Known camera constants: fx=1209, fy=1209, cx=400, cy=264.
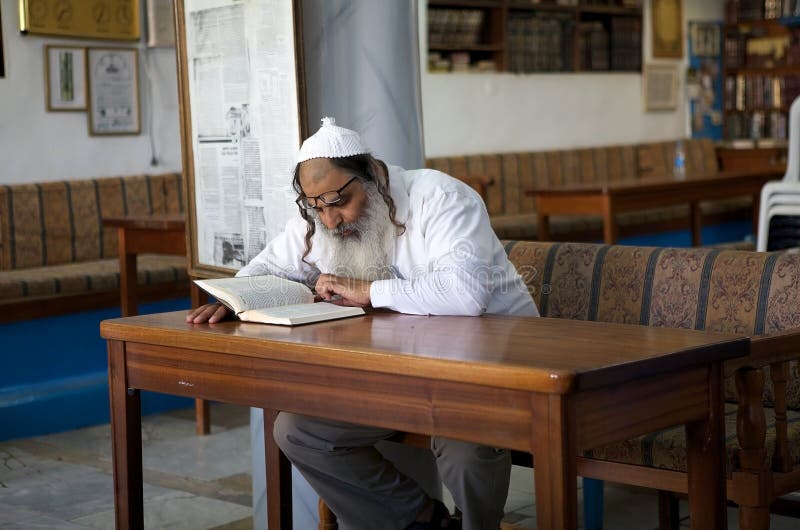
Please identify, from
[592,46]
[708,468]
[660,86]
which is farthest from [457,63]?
[708,468]

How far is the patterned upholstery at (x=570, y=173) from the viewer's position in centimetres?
816

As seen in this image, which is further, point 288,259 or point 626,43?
point 626,43

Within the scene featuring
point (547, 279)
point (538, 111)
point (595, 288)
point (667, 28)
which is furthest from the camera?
point (667, 28)

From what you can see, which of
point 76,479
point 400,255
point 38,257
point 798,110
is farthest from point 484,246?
point 38,257

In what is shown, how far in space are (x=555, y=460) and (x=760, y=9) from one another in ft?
32.8

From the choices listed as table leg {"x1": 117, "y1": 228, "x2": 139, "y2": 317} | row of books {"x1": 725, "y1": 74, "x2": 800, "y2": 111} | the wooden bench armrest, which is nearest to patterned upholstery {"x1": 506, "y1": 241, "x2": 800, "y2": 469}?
the wooden bench armrest

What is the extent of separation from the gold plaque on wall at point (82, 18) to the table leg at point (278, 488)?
12.4ft

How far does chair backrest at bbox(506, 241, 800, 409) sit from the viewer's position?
3.06 metres

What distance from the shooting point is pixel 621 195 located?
22.7ft

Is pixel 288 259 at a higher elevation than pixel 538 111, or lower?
lower

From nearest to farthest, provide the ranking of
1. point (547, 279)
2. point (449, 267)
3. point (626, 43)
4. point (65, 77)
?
point (449, 267) → point (547, 279) → point (65, 77) → point (626, 43)

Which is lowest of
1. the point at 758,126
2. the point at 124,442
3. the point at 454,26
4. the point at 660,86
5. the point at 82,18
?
the point at 124,442

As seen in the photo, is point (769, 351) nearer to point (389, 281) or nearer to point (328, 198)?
point (389, 281)

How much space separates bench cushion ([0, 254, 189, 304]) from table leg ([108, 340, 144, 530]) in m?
2.62
